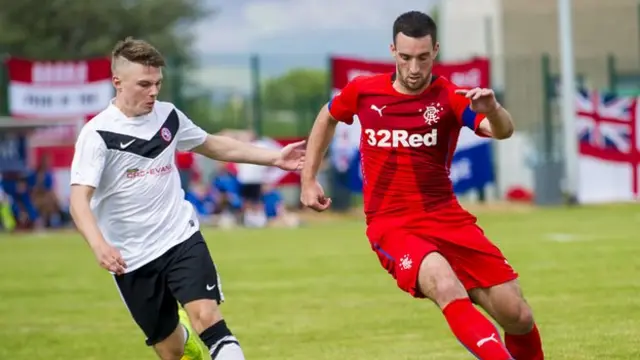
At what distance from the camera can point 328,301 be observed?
44.3ft

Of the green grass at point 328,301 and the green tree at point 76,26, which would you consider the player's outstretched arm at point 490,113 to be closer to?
the green grass at point 328,301

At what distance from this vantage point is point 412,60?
294 inches

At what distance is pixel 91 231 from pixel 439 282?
1909mm

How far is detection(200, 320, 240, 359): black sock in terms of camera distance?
760 centimetres

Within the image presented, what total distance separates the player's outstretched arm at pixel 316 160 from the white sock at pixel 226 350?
38.4 inches

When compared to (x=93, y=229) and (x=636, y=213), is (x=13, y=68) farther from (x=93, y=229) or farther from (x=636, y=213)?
(x=93, y=229)

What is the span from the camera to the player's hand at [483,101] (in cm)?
696

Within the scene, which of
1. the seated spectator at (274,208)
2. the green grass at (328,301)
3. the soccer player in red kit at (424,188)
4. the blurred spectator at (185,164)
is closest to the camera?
the soccer player in red kit at (424,188)

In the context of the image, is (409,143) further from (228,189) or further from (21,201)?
(21,201)

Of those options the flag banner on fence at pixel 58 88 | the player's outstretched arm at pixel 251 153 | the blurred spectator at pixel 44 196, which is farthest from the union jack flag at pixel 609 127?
the player's outstretched arm at pixel 251 153

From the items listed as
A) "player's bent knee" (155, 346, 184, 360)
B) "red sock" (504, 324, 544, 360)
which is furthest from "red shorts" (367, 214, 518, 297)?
"player's bent knee" (155, 346, 184, 360)

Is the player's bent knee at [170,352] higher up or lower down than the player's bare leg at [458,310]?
lower down

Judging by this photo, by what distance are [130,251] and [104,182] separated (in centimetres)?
43

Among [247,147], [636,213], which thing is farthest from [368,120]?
[636,213]
